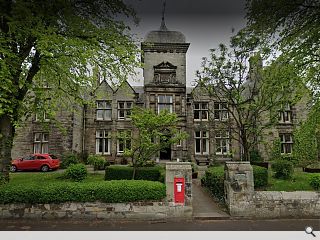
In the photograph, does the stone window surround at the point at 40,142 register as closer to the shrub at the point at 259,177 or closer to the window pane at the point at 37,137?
the window pane at the point at 37,137

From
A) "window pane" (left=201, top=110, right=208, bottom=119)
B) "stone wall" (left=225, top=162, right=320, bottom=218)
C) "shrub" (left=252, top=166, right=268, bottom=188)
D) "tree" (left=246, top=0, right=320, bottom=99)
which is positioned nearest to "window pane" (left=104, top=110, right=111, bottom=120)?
"window pane" (left=201, top=110, right=208, bottom=119)

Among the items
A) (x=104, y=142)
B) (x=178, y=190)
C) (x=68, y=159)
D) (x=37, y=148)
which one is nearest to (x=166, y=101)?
(x=104, y=142)

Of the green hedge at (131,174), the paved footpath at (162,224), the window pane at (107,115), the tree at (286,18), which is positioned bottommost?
the paved footpath at (162,224)

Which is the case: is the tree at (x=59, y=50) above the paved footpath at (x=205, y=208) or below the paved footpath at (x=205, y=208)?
above

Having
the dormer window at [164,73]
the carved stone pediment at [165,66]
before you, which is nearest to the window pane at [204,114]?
the dormer window at [164,73]

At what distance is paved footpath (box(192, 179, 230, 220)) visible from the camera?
585 centimetres

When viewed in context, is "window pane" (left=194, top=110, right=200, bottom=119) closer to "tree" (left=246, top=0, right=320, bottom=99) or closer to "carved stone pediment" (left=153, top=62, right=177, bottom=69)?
"carved stone pediment" (left=153, top=62, right=177, bottom=69)

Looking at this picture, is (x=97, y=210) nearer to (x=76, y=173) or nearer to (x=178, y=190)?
(x=178, y=190)

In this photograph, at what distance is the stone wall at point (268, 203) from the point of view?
582 centimetres

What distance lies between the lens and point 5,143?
22.0ft

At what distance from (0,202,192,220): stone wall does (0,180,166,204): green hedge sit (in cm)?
11

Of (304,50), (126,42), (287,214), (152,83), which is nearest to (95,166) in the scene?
(152,83)

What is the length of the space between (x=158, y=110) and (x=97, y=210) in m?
12.3

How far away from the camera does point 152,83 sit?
58.2ft
